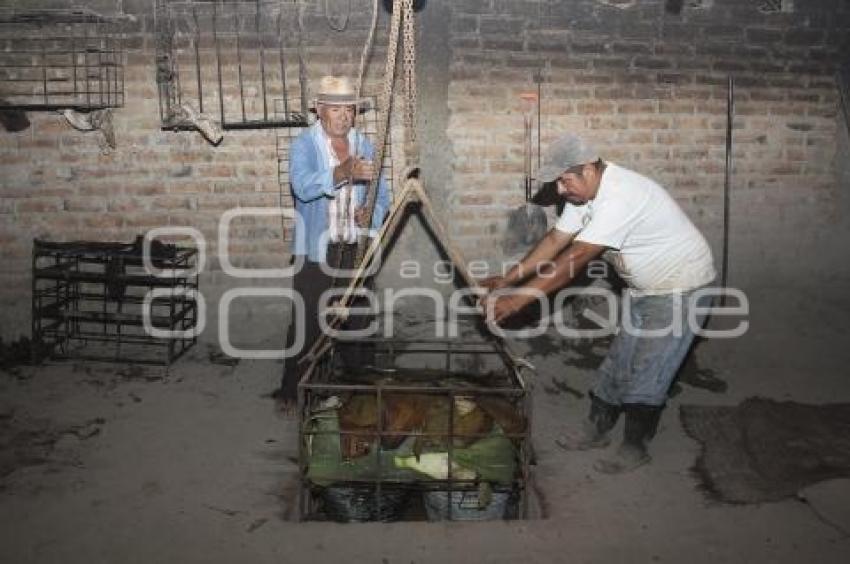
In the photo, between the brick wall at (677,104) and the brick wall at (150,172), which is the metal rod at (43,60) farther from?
the brick wall at (677,104)

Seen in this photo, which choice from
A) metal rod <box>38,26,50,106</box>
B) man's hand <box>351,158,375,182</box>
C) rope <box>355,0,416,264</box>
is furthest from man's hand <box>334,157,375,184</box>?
metal rod <box>38,26,50,106</box>

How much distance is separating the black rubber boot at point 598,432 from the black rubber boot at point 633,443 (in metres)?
0.19

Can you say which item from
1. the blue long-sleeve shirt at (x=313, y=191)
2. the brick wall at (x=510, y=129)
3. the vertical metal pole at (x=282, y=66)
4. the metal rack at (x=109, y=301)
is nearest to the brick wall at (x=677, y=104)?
the brick wall at (x=510, y=129)

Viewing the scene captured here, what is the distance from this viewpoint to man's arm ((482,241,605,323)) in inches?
145

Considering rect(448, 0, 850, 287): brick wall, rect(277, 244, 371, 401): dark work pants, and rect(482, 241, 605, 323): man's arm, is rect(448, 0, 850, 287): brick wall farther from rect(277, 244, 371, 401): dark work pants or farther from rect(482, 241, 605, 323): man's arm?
rect(482, 241, 605, 323): man's arm

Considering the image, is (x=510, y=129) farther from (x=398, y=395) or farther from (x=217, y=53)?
(x=398, y=395)

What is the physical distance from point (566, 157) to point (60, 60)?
4181mm

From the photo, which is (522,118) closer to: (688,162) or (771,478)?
(688,162)

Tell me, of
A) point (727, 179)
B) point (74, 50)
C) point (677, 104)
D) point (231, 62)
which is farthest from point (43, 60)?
point (727, 179)

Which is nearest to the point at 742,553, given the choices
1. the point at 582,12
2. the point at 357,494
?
the point at 357,494

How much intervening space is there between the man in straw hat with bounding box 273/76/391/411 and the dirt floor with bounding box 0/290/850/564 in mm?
754

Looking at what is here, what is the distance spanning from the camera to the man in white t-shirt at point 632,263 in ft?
12.4

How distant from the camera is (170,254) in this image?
5445 millimetres

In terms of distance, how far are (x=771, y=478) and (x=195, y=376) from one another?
13.2ft
